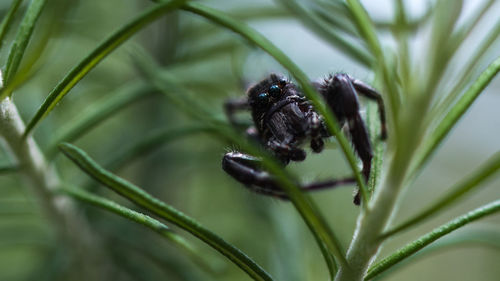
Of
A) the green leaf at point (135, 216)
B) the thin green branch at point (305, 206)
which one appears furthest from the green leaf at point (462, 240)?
the green leaf at point (135, 216)

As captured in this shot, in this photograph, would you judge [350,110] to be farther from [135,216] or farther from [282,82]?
[135,216]

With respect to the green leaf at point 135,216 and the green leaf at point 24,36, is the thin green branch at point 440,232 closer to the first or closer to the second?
the green leaf at point 135,216

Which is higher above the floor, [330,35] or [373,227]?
[330,35]

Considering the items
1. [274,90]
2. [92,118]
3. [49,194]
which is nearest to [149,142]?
[92,118]

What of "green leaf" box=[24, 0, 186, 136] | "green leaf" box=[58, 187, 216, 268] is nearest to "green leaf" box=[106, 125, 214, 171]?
"green leaf" box=[58, 187, 216, 268]

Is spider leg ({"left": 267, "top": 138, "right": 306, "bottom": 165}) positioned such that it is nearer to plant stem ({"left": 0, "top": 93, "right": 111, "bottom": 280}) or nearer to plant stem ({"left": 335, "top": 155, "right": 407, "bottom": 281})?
plant stem ({"left": 335, "top": 155, "right": 407, "bottom": 281})
